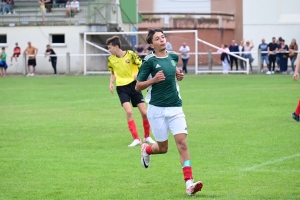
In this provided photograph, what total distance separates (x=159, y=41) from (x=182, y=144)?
1.30 metres

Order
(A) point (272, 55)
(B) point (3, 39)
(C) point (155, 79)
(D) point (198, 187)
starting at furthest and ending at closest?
(B) point (3, 39) < (A) point (272, 55) < (C) point (155, 79) < (D) point (198, 187)

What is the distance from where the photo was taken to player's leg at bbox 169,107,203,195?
828cm

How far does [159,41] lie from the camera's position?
8.62 meters

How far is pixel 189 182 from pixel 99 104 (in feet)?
44.9

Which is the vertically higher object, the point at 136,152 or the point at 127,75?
the point at 127,75

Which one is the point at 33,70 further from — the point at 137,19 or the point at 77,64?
the point at 137,19

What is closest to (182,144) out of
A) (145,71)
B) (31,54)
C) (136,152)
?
(145,71)

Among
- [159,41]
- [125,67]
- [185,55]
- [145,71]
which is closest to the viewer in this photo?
[159,41]

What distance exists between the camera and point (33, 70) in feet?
132

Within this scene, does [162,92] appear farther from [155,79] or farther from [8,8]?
[8,8]

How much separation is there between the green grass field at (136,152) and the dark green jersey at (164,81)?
1.09 metres

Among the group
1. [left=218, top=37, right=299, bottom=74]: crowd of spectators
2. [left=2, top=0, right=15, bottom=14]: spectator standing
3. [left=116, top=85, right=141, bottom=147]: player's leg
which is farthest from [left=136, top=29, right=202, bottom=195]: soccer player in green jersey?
[left=2, top=0, right=15, bottom=14]: spectator standing

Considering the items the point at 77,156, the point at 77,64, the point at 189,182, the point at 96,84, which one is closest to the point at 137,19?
the point at 77,64

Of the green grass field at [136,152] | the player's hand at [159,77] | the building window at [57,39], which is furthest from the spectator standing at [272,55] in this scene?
the player's hand at [159,77]
